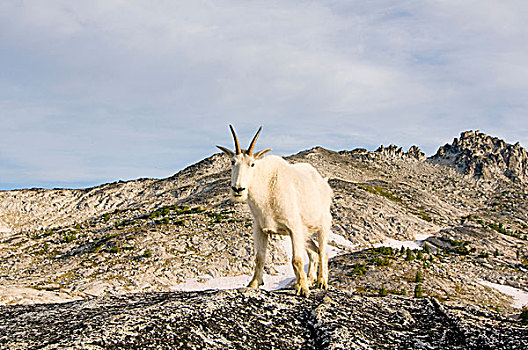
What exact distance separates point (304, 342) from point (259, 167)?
4881 mm

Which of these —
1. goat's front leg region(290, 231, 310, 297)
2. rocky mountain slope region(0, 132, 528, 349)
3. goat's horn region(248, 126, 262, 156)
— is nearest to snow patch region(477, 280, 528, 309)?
rocky mountain slope region(0, 132, 528, 349)

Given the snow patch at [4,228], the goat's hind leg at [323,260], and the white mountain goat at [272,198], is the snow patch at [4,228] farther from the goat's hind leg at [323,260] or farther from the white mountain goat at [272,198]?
the white mountain goat at [272,198]

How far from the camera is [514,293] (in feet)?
158

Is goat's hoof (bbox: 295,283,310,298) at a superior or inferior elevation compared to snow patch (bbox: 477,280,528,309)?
superior

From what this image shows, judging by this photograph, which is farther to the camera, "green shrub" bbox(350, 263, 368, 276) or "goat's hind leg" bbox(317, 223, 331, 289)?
"green shrub" bbox(350, 263, 368, 276)

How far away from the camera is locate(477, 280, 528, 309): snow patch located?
147 feet

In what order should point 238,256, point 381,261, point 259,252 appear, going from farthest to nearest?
point 238,256, point 381,261, point 259,252

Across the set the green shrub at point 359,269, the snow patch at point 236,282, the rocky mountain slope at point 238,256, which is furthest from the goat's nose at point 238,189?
the green shrub at point 359,269

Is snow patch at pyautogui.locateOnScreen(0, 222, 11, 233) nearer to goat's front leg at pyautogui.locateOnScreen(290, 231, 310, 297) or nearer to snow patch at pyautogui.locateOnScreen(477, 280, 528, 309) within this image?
snow patch at pyautogui.locateOnScreen(477, 280, 528, 309)

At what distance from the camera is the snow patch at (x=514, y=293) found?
147 feet

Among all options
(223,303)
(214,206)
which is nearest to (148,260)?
(214,206)

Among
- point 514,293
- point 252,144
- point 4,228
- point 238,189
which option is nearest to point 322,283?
point 238,189

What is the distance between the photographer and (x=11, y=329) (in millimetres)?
6656

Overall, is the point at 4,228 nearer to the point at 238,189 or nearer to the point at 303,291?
the point at 238,189
